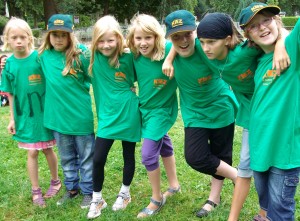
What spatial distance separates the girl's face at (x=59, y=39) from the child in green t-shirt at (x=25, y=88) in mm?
238

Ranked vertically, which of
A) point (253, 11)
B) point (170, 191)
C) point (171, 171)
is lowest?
point (170, 191)

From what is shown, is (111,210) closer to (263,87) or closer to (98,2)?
(263,87)

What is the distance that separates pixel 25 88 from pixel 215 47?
74.4 inches

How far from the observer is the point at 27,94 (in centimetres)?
373

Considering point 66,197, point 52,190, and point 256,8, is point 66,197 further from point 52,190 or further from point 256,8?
point 256,8

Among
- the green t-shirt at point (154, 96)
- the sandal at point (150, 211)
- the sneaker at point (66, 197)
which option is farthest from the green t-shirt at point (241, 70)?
the sneaker at point (66, 197)

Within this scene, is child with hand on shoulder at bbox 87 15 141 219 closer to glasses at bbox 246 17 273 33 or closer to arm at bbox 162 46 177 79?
arm at bbox 162 46 177 79

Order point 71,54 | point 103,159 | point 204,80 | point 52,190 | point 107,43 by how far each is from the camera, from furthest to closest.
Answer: point 52,190 < point 71,54 < point 103,159 < point 107,43 < point 204,80

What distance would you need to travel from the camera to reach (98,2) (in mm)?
43812

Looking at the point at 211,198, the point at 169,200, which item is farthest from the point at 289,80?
the point at 169,200

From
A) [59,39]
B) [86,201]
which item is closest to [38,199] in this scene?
[86,201]

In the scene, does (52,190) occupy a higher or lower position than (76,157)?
lower

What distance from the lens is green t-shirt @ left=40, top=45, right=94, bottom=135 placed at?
3652mm

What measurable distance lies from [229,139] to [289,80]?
3.88ft
